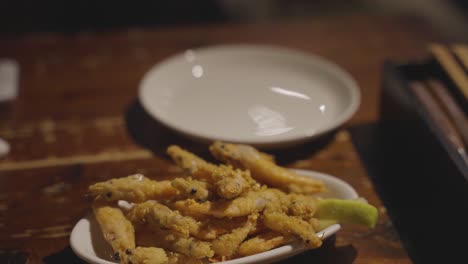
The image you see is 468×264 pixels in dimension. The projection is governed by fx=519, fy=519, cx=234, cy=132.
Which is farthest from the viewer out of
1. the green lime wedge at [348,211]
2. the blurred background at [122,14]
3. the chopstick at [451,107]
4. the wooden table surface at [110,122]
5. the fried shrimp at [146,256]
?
the blurred background at [122,14]

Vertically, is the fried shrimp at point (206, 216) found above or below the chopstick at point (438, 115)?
below

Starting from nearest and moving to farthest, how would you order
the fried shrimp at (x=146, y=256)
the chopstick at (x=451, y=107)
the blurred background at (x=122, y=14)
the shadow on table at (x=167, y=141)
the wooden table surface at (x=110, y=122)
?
the fried shrimp at (x=146, y=256) < the wooden table surface at (x=110, y=122) < the chopstick at (x=451, y=107) < the shadow on table at (x=167, y=141) < the blurred background at (x=122, y=14)

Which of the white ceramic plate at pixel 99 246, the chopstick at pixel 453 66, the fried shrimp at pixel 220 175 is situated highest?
the chopstick at pixel 453 66

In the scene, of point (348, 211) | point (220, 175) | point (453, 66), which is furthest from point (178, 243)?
point (453, 66)

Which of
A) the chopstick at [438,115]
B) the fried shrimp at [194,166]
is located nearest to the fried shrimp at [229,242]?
the fried shrimp at [194,166]

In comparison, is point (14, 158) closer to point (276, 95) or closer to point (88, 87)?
point (88, 87)

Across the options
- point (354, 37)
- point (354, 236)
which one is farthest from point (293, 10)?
point (354, 236)

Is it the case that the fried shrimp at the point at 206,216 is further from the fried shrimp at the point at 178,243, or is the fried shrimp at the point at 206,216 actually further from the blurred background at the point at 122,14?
the blurred background at the point at 122,14
